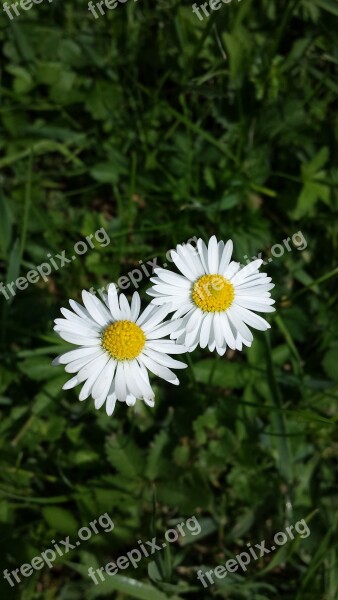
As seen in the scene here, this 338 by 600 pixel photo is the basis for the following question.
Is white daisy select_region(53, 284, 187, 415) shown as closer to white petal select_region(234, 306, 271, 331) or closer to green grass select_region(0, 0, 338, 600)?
white petal select_region(234, 306, 271, 331)

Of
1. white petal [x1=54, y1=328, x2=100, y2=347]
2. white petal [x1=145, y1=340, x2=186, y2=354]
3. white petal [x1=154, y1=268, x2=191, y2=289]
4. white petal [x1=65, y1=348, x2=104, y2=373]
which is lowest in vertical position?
white petal [x1=145, y1=340, x2=186, y2=354]

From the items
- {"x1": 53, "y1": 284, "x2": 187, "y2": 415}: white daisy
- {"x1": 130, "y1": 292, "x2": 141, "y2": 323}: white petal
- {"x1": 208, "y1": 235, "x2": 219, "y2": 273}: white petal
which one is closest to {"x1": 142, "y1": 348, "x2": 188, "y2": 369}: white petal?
{"x1": 53, "y1": 284, "x2": 187, "y2": 415}: white daisy

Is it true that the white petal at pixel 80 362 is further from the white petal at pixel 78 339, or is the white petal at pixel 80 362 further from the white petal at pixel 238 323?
the white petal at pixel 238 323

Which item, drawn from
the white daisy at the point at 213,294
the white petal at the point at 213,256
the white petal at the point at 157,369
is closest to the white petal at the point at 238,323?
the white daisy at the point at 213,294

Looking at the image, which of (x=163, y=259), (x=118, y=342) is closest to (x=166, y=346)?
(x=118, y=342)

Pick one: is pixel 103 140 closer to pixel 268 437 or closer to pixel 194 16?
pixel 194 16

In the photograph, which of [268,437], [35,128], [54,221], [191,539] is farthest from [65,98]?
[191,539]

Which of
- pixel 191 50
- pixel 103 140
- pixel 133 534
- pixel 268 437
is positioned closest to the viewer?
pixel 133 534

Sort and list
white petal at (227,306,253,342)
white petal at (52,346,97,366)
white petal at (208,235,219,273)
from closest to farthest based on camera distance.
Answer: white petal at (52,346,97,366) → white petal at (227,306,253,342) → white petal at (208,235,219,273)

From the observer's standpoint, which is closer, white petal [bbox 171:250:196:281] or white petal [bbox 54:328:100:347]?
white petal [bbox 54:328:100:347]
